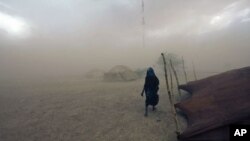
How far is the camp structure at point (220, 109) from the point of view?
23.7ft

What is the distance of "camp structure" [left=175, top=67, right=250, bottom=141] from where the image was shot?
7.22 meters

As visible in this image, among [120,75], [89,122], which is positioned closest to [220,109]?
[89,122]

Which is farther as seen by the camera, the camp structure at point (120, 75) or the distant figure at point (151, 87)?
the camp structure at point (120, 75)

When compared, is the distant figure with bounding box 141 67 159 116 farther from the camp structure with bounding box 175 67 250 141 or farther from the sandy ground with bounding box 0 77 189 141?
the camp structure with bounding box 175 67 250 141

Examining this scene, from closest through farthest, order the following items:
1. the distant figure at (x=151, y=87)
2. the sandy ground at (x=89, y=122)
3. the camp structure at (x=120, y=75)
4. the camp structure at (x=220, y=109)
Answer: the camp structure at (x=220, y=109), the sandy ground at (x=89, y=122), the distant figure at (x=151, y=87), the camp structure at (x=120, y=75)

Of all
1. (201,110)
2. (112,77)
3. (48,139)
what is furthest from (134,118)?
(112,77)

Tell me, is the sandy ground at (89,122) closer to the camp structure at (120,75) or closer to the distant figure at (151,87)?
the distant figure at (151,87)

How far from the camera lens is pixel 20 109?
579 inches

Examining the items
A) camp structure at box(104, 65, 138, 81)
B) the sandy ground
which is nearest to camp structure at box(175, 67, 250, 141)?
the sandy ground

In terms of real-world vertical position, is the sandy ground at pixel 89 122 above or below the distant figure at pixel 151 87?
below

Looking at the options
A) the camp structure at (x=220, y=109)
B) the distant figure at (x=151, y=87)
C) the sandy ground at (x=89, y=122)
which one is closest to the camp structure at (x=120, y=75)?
the sandy ground at (x=89, y=122)

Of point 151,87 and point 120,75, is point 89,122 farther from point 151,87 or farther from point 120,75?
point 120,75

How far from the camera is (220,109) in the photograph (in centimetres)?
852

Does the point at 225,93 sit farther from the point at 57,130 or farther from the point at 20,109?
the point at 20,109
